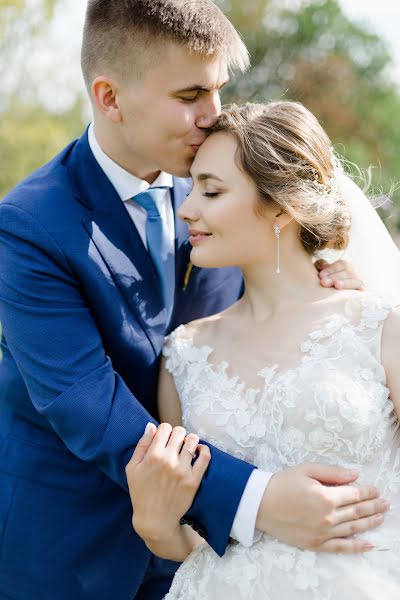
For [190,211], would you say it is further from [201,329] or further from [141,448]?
[141,448]

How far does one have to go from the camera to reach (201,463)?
241 cm

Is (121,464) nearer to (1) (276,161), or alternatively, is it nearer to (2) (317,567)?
(2) (317,567)

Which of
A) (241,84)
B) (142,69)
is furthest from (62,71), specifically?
(142,69)

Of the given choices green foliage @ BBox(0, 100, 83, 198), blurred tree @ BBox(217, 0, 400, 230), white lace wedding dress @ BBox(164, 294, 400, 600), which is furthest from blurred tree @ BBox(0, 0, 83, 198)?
white lace wedding dress @ BBox(164, 294, 400, 600)

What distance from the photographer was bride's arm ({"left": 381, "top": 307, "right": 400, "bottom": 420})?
8.13ft

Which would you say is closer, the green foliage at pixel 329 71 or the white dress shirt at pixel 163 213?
the white dress shirt at pixel 163 213

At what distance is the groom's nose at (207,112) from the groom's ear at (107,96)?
0.32 m

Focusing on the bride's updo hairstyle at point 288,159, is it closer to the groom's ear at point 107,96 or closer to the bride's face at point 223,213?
the bride's face at point 223,213

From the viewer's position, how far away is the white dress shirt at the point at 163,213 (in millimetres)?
2402

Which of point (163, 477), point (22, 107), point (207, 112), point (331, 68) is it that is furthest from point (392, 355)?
point (331, 68)

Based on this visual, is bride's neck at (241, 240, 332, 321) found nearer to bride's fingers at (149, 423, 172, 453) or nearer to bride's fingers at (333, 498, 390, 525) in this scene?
bride's fingers at (149, 423, 172, 453)

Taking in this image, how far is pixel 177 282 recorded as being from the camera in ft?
10.3

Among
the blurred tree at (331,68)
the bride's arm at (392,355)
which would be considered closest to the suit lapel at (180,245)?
the bride's arm at (392,355)

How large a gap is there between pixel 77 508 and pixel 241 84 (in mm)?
25188
